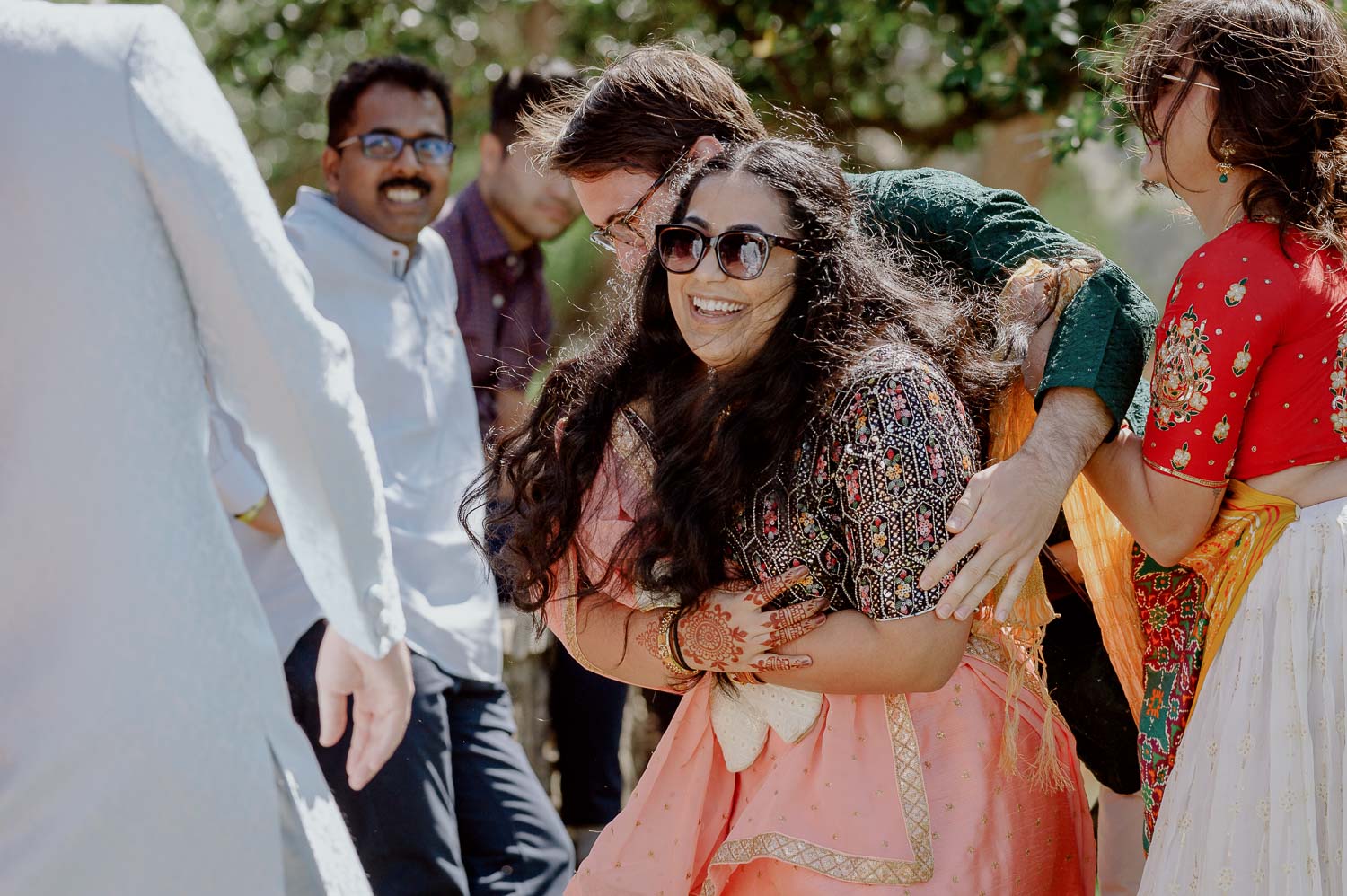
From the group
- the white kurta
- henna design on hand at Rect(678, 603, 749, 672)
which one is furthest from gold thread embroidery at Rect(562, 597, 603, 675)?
the white kurta

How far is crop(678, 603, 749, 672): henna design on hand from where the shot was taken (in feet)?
7.27

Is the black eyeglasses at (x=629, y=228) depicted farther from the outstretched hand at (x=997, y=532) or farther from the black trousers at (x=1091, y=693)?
the black trousers at (x=1091, y=693)

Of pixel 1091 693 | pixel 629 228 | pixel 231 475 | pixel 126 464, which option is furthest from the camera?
pixel 231 475

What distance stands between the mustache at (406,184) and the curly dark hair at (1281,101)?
246 cm

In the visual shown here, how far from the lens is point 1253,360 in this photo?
7.00 ft

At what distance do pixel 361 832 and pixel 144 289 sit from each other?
78.8 inches

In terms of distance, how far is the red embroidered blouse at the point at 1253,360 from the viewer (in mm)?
2137

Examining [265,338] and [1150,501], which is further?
[1150,501]

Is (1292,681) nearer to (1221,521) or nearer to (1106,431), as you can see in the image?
(1221,521)

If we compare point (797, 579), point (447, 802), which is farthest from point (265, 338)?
point (447, 802)

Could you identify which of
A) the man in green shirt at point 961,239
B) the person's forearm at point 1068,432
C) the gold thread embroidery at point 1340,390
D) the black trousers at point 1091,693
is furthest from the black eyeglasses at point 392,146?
the gold thread embroidery at point 1340,390

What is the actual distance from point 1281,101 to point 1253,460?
563mm

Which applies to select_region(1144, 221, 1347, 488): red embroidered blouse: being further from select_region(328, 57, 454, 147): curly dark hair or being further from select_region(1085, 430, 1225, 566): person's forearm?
A: select_region(328, 57, 454, 147): curly dark hair

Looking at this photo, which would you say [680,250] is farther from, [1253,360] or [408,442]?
[408,442]
